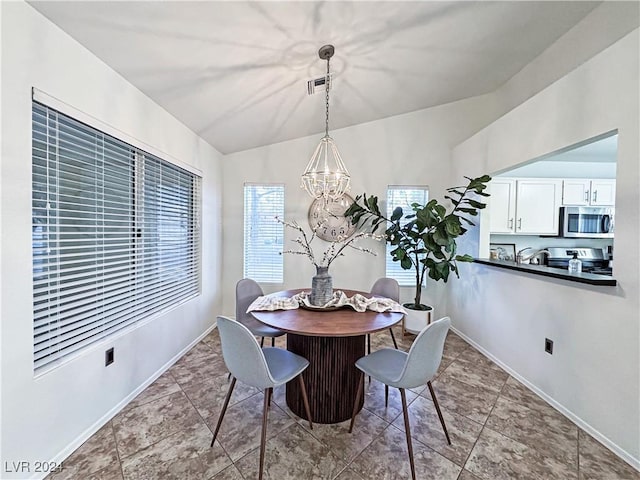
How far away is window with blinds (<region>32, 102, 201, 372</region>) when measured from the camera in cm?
157

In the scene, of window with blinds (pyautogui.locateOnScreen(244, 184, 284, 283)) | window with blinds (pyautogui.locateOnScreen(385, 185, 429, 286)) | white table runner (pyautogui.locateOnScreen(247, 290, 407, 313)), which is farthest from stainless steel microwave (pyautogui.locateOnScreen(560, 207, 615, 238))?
window with blinds (pyautogui.locateOnScreen(244, 184, 284, 283))

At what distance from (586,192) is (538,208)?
2.34 ft

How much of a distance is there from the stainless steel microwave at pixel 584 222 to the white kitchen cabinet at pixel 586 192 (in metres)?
0.11

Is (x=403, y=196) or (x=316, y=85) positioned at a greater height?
(x=316, y=85)

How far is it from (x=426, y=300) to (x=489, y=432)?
2265 millimetres

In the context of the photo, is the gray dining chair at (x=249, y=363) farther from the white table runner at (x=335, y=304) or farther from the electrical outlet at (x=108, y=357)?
the electrical outlet at (x=108, y=357)

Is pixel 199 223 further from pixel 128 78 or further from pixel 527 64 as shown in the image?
pixel 527 64

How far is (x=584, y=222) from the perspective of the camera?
3.77 metres

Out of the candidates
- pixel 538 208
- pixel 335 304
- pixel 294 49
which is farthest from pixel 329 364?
pixel 538 208

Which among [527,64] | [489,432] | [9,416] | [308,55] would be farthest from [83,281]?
[527,64]

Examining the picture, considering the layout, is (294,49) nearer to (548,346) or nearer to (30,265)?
(30,265)

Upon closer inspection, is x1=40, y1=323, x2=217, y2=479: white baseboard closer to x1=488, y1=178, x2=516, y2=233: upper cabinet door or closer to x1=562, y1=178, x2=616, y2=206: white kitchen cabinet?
x1=488, y1=178, x2=516, y2=233: upper cabinet door

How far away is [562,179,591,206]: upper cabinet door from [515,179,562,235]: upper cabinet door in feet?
0.26

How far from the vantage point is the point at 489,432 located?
1.90 m
